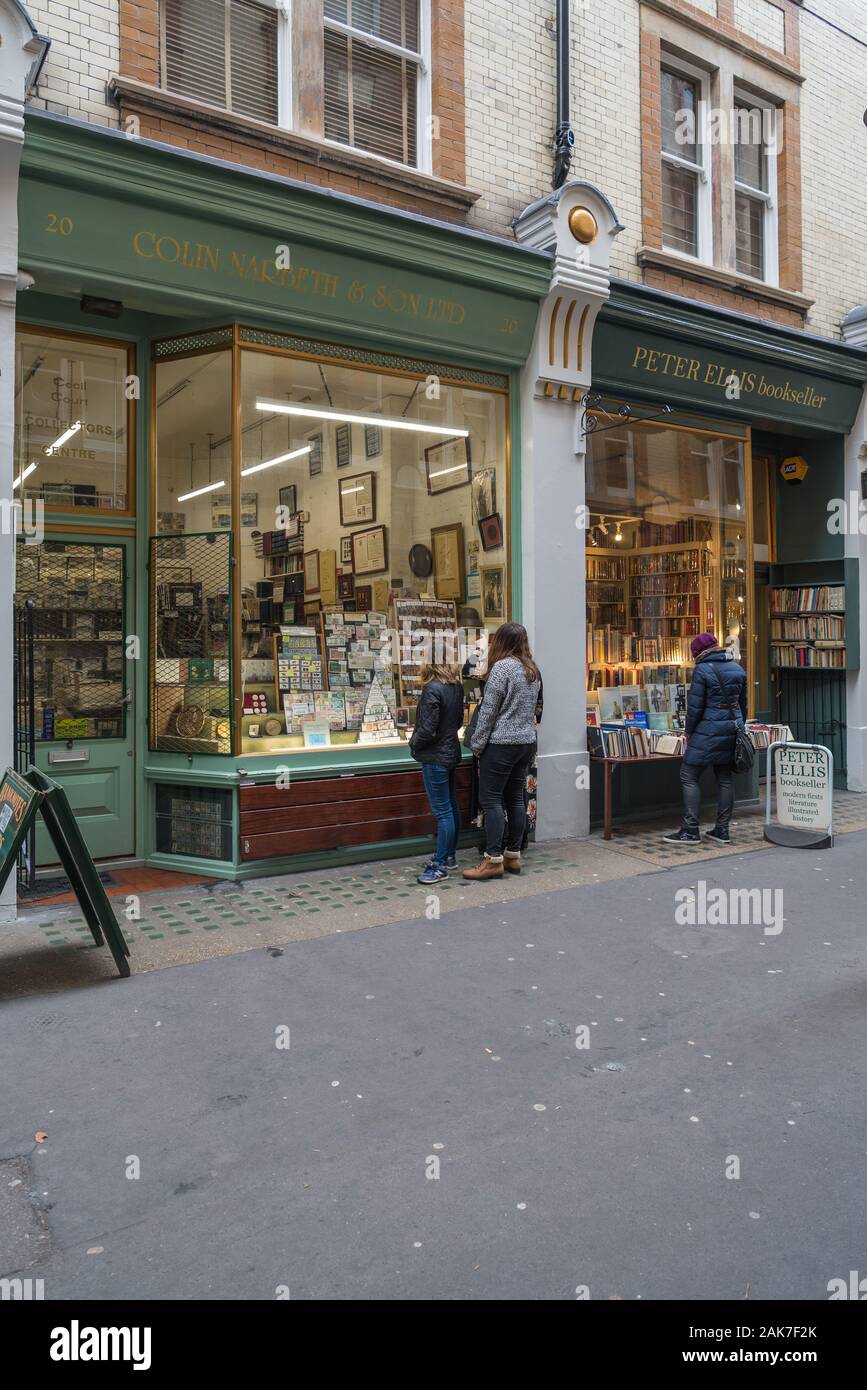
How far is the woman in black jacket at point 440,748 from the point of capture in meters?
7.29

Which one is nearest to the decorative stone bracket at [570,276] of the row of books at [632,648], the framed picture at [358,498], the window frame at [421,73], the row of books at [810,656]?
the window frame at [421,73]

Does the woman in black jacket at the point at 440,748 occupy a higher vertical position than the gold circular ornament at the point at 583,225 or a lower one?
lower

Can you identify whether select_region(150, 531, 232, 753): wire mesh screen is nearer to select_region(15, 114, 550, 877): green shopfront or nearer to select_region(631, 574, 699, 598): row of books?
select_region(15, 114, 550, 877): green shopfront

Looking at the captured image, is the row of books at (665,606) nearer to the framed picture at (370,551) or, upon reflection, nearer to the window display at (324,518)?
the window display at (324,518)

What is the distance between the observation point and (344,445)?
848 cm

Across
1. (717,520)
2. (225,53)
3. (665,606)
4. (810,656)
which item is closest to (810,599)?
(810,656)

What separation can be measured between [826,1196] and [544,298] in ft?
24.8

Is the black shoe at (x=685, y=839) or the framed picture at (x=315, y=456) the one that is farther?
the black shoe at (x=685, y=839)

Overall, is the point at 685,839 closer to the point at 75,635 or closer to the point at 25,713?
the point at 75,635

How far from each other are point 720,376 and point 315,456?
4.74 meters

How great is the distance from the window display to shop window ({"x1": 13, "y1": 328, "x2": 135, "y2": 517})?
0.32 metres

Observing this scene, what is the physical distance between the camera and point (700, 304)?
9.62 meters

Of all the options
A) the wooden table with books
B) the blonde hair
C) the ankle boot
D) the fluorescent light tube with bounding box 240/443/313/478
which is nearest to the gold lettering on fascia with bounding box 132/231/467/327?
the fluorescent light tube with bounding box 240/443/313/478

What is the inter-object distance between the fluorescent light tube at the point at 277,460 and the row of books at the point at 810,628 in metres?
6.99
